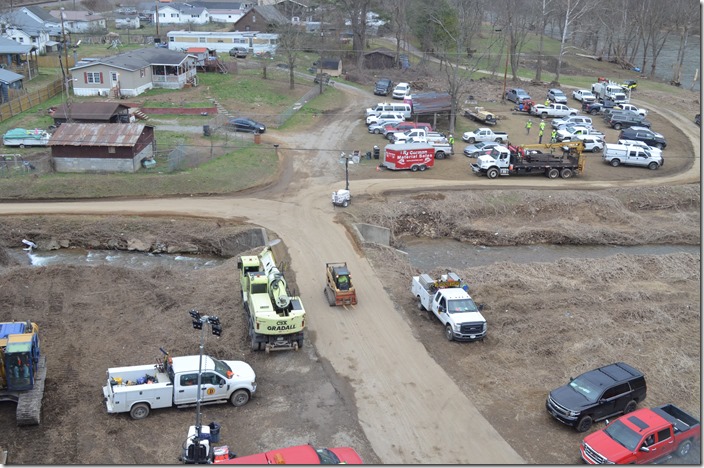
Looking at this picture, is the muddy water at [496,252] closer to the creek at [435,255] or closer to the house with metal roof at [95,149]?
the creek at [435,255]

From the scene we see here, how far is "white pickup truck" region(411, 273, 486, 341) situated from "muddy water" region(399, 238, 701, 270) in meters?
6.77

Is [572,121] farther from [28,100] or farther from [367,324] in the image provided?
[28,100]

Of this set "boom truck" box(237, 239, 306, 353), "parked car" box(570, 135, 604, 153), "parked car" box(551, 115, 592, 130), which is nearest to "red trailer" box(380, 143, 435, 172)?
"parked car" box(570, 135, 604, 153)

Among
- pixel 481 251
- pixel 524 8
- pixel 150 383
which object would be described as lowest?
pixel 481 251

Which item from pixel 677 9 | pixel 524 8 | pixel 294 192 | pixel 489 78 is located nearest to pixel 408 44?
pixel 524 8

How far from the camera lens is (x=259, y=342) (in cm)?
2395

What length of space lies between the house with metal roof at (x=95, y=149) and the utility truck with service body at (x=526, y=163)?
2238 centimetres

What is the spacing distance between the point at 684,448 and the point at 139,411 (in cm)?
1569

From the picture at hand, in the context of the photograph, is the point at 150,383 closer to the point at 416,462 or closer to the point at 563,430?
the point at 416,462

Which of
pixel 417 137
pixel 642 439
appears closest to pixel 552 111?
pixel 417 137

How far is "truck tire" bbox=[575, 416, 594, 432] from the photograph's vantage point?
1977cm

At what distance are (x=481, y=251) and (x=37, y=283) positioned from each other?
72.8 ft

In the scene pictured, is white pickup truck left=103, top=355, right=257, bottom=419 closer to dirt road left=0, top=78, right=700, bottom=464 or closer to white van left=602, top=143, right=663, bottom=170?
dirt road left=0, top=78, right=700, bottom=464

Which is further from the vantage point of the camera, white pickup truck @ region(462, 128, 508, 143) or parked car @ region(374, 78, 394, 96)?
parked car @ region(374, 78, 394, 96)
